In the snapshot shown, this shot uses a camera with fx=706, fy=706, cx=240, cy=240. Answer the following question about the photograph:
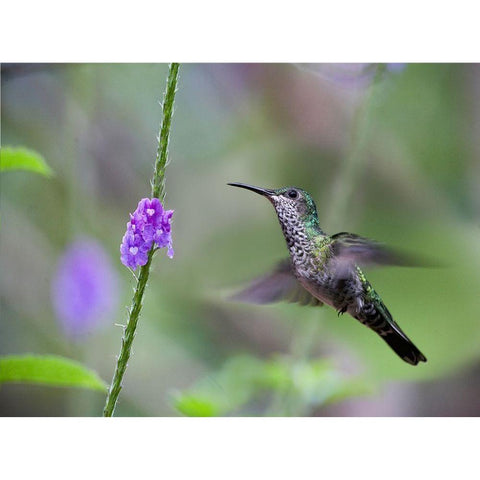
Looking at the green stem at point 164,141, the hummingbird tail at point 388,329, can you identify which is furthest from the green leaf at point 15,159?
the hummingbird tail at point 388,329

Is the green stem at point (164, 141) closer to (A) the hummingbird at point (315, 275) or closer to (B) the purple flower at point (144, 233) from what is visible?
(B) the purple flower at point (144, 233)

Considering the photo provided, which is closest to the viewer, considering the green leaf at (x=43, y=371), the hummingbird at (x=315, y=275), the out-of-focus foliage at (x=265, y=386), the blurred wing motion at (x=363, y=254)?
the green leaf at (x=43, y=371)

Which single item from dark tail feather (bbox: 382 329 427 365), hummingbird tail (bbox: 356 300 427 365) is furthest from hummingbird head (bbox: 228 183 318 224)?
dark tail feather (bbox: 382 329 427 365)

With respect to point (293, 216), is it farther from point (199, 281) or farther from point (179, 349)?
point (179, 349)

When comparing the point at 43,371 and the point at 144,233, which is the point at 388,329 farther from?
the point at 43,371

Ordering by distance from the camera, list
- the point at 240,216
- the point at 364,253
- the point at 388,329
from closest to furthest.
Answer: the point at 364,253 → the point at 388,329 → the point at 240,216

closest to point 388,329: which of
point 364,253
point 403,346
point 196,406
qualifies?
point 403,346
